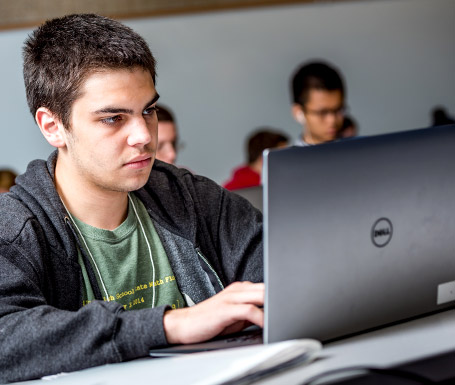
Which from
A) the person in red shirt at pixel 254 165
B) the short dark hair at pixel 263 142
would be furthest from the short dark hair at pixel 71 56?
the short dark hair at pixel 263 142

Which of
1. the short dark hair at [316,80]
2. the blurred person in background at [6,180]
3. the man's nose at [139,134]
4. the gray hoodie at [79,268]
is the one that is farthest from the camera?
the short dark hair at [316,80]

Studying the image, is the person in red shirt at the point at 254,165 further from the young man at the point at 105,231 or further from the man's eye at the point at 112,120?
the man's eye at the point at 112,120

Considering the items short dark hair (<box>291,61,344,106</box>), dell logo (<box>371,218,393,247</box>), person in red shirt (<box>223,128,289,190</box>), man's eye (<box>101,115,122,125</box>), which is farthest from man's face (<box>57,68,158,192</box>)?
short dark hair (<box>291,61,344,106</box>)

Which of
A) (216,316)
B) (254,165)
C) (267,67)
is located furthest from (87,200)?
(267,67)

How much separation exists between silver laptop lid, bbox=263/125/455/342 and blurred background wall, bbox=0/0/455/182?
10.3ft

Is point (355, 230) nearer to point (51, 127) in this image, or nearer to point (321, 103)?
point (51, 127)

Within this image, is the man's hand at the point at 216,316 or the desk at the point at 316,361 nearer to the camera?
the desk at the point at 316,361

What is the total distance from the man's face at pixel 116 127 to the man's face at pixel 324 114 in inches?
79.0

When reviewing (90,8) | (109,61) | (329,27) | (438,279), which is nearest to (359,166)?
(438,279)

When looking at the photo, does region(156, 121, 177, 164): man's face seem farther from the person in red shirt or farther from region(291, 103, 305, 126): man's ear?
region(291, 103, 305, 126): man's ear

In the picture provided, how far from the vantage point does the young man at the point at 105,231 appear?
1074 mm

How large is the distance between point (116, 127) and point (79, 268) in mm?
268

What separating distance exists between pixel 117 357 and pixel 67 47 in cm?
61

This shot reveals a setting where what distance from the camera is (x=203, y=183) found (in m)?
1.61
